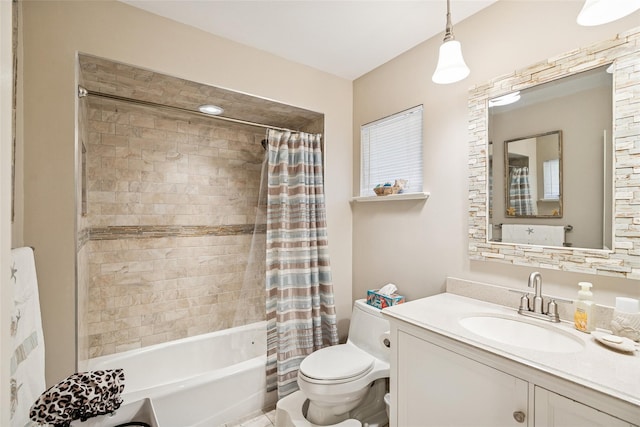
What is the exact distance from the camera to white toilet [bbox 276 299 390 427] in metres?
1.68

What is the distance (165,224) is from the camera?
2.55 m

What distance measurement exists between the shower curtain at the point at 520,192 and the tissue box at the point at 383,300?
0.88 meters

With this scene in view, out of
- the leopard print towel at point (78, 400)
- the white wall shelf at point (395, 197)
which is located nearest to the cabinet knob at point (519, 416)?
the white wall shelf at point (395, 197)

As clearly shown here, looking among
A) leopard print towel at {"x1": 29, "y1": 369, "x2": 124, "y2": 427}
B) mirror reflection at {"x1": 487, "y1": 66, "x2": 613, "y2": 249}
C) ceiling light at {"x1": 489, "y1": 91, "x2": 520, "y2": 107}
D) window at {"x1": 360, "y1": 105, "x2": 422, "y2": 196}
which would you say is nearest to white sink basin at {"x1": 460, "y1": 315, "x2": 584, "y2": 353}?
mirror reflection at {"x1": 487, "y1": 66, "x2": 613, "y2": 249}

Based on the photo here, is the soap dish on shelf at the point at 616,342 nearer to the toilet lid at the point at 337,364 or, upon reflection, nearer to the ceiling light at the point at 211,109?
the toilet lid at the point at 337,364

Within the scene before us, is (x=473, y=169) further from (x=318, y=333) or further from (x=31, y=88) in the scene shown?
(x=31, y=88)

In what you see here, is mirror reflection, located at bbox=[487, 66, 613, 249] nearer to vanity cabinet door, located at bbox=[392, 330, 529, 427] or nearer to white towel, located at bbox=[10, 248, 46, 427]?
vanity cabinet door, located at bbox=[392, 330, 529, 427]

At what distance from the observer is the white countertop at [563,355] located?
0.87 meters

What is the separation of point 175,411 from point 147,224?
1396mm

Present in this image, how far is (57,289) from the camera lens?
1.48 metres

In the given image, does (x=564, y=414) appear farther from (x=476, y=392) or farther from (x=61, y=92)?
(x=61, y=92)

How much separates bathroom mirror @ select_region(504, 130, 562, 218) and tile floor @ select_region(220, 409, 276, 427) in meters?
1.97

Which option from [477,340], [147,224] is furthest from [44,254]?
[477,340]

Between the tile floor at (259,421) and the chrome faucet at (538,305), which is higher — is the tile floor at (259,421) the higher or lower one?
the lower one
